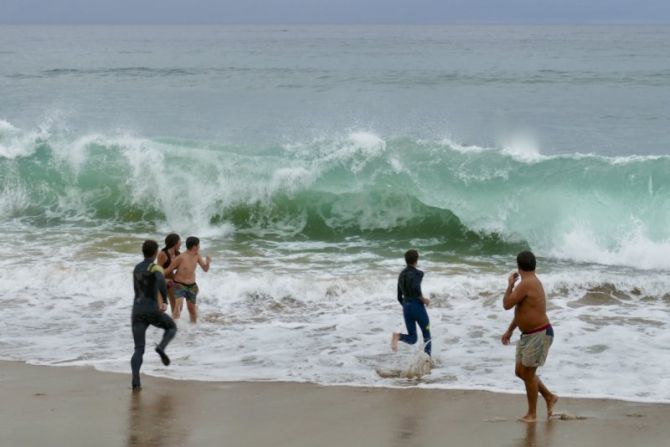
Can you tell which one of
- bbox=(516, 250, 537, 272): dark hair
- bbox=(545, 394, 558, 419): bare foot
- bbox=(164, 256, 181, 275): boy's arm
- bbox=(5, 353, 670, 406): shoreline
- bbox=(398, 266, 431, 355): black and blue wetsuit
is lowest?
bbox=(5, 353, 670, 406): shoreline

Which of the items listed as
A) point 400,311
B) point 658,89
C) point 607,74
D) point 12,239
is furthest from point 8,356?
point 607,74

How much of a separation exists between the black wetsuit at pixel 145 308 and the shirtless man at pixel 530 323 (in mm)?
3179

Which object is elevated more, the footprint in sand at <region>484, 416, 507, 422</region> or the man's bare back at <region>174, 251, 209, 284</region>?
the man's bare back at <region>174, 251, 209, 284</region>

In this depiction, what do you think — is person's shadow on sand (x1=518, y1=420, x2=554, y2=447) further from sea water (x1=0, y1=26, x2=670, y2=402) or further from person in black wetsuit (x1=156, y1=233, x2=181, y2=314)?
person in black wetsuit (x1=156, y1=233, x2=181, y2=314)

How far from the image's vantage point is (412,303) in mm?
9961

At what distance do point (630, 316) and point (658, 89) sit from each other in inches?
1329

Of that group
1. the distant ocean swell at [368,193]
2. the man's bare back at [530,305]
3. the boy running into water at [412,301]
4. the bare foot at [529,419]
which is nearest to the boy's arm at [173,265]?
the boy running into water at [412,301]

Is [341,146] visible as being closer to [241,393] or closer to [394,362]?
[394,362]

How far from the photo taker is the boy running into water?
9883mm

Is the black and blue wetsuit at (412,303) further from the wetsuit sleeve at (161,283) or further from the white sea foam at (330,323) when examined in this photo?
the wetsuit sleeve at (161,283)

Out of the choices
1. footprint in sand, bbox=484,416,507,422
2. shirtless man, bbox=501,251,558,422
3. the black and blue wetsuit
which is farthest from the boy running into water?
shirtless man, bbox=501,251,558,422

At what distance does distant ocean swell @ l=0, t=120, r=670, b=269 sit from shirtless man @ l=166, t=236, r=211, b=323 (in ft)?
21.6

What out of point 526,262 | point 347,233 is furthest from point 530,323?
point 347,233

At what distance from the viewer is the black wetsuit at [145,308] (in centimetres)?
884
